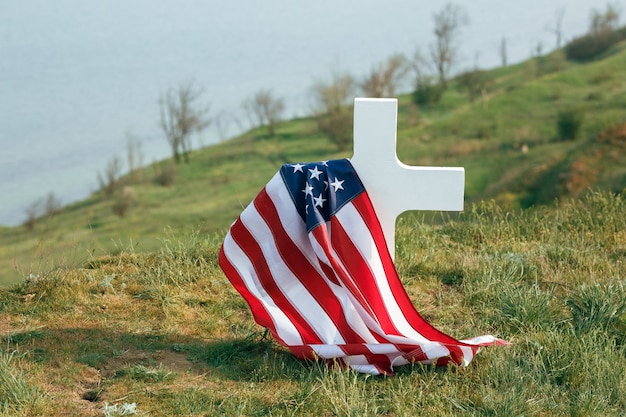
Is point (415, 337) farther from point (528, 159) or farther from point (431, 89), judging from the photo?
point (431, 89)

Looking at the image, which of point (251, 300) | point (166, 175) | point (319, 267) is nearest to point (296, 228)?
point (319, 267)

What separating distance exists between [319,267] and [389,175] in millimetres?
822

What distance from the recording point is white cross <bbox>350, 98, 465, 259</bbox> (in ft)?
18.2

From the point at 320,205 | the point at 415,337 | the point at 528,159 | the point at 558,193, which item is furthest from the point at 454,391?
the point at 528,159

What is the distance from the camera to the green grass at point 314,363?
4.68m

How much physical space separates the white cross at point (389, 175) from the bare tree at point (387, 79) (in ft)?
218

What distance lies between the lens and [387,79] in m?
76.6

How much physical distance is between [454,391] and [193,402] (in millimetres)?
1563

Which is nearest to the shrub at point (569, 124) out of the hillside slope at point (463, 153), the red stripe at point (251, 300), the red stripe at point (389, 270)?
the hillside slope at point (463, 153)

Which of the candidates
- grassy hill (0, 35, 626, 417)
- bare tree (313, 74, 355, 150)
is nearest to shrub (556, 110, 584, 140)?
bare tree (313, 74, 355, 150)

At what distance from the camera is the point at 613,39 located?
8050 centimetres

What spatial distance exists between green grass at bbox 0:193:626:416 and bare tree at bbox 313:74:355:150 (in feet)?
202

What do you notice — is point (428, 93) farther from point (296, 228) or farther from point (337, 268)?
point (337, 268)

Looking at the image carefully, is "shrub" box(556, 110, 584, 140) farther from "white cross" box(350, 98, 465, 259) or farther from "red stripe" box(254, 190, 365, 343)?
"red stripe" box(254, 190, 365, 343)
